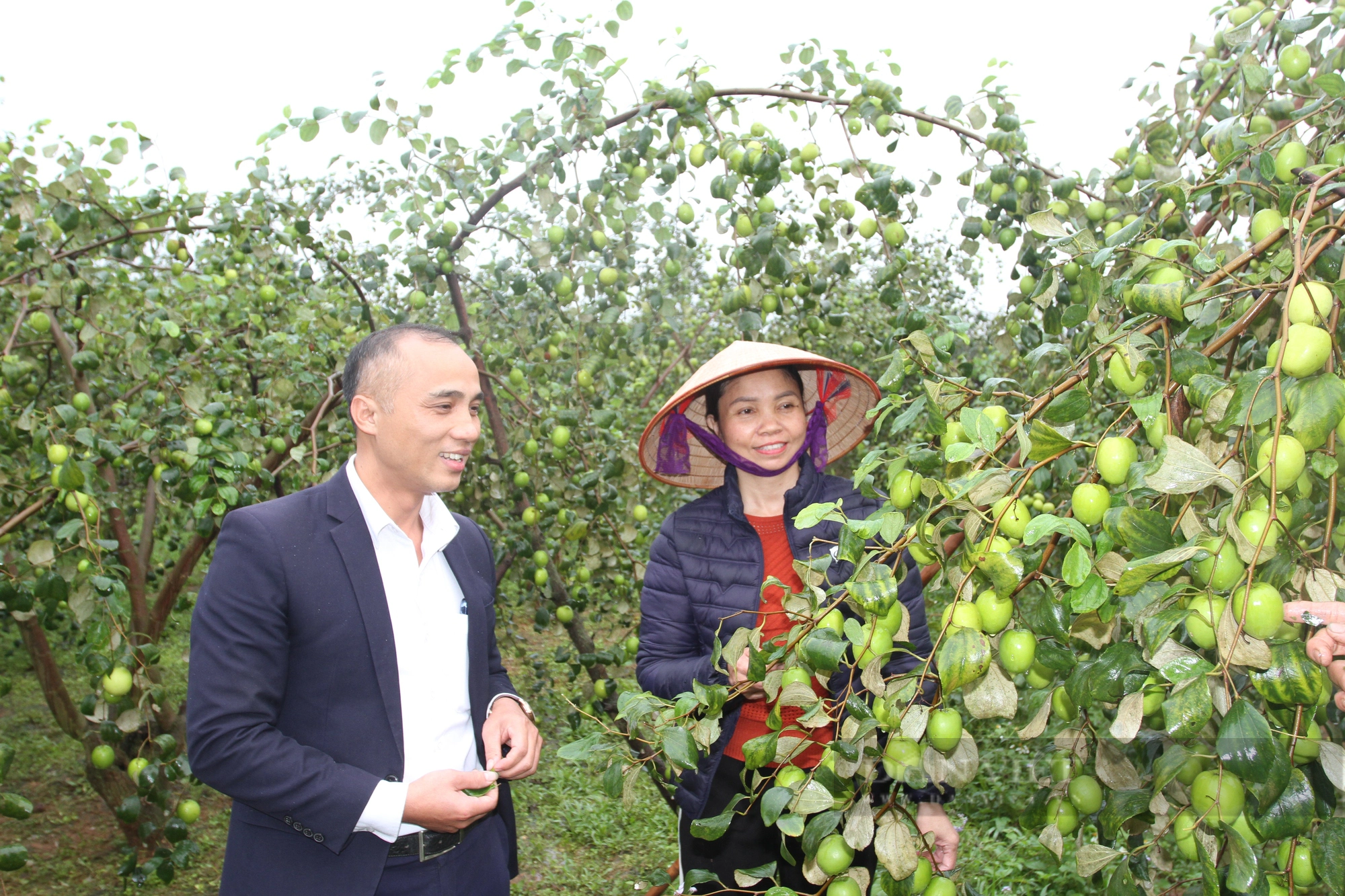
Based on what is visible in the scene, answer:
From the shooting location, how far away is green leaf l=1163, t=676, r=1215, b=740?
0.75m

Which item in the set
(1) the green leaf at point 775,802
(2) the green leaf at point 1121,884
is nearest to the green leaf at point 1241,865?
(2) the green leaf at point 1121,884

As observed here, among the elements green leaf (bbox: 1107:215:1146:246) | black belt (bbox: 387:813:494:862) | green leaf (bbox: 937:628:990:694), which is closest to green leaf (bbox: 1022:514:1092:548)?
green leaf (bbox: 937:628:990:694)

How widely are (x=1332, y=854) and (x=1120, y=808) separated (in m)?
0.21

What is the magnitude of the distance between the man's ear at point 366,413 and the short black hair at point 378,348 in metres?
0.01

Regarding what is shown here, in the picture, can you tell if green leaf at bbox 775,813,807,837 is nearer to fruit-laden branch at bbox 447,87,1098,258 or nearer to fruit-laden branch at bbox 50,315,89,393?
fruit-laden branch at bbox 447,87,1098,258

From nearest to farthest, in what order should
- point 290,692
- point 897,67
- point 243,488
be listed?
point 290,692, point 897,67, point 243,488

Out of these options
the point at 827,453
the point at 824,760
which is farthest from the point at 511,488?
the point at 824,760

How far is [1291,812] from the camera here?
0.84m

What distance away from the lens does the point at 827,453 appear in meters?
2.12

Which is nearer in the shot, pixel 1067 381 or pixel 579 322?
pixel 1067 381

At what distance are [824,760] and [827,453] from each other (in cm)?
118

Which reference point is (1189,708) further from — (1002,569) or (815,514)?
(815,514)

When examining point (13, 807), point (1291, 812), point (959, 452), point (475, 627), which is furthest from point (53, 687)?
point (1291, 812)

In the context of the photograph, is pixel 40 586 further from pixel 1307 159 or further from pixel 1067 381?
pixel 1307 159
